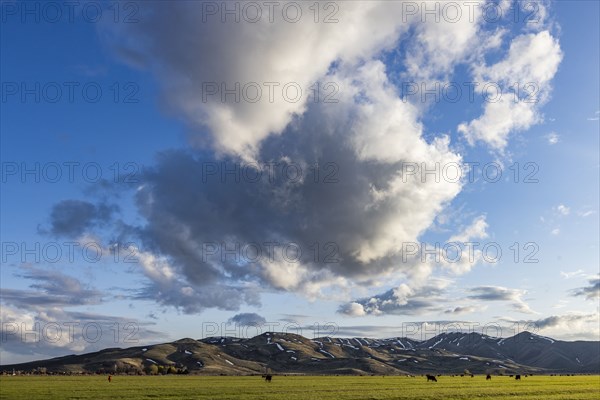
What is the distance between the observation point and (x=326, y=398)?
190 feet

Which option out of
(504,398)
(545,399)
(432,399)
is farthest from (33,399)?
(545,399)

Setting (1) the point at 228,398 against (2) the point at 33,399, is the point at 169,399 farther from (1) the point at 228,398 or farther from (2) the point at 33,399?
(2) the point at 33,399

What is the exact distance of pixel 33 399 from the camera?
5738cm

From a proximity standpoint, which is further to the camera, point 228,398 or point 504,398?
point 504,398

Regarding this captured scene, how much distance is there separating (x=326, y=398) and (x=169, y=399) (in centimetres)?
1871

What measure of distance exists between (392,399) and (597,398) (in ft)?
87.1

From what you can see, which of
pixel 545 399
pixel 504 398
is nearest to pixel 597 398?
pixel 545 399

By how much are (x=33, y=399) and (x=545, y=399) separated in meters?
62.7

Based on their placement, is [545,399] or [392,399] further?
[545,399]

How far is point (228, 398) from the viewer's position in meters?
57.6

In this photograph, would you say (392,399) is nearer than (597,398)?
Yes

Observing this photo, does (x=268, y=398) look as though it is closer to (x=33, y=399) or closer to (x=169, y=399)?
(x=169, y=399)

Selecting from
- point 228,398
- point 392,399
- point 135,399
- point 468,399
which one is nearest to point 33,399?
point 135,399

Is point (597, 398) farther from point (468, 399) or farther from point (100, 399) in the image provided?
point (100, 399)
